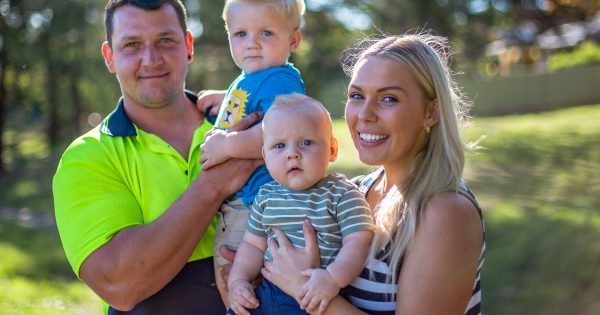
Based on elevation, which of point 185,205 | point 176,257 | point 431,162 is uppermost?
point 431,162

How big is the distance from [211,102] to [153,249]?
100 cm

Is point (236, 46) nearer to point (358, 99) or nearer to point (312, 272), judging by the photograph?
point (358, 99)

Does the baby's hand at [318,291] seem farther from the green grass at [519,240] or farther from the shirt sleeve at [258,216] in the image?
the green grass at [519,240]

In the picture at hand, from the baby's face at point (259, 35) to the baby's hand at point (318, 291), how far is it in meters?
1.14

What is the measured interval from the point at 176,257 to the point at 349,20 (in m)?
15.0

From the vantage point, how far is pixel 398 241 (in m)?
2.64

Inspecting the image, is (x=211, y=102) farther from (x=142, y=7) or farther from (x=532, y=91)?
(x=532, y=91)

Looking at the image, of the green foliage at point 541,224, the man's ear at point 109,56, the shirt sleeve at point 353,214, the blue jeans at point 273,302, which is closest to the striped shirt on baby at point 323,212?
the shirt sleeve at point 353,214

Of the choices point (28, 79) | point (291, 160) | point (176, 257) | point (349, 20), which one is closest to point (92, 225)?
point (176, 257)

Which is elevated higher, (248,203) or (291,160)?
(291,160)

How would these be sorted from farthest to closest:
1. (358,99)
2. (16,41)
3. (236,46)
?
(16,41) → (236,46) → (358,99)

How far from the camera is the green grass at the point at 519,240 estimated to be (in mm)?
7277

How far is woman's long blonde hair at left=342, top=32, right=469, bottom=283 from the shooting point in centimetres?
266

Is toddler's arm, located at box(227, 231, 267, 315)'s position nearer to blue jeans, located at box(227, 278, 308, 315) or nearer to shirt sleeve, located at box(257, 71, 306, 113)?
blue jeans, located at box(227, 278, 308, 315)
